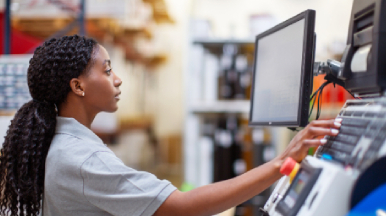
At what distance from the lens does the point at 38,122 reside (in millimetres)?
1036

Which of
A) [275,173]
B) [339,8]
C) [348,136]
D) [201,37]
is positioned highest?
[339,8]

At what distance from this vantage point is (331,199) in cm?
62

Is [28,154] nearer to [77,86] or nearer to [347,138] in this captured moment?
[77,86]

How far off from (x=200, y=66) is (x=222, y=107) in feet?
1.16

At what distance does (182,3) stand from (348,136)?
4.54m

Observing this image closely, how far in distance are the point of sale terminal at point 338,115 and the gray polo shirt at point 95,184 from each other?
315mm

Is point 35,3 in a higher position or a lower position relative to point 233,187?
higher

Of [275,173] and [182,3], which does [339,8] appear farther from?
[275,173]

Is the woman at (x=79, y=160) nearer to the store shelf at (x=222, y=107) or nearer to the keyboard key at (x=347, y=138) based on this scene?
the keyboard key at (x=347, y=138)

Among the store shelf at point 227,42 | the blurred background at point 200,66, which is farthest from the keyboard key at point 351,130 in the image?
the store shelf at point 227,42

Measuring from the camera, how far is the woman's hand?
77 cm

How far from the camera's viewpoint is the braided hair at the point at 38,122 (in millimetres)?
1016

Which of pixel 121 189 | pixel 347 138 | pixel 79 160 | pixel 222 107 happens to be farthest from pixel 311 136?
pixel 222 107

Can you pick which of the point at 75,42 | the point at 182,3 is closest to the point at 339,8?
the point at 182,3
